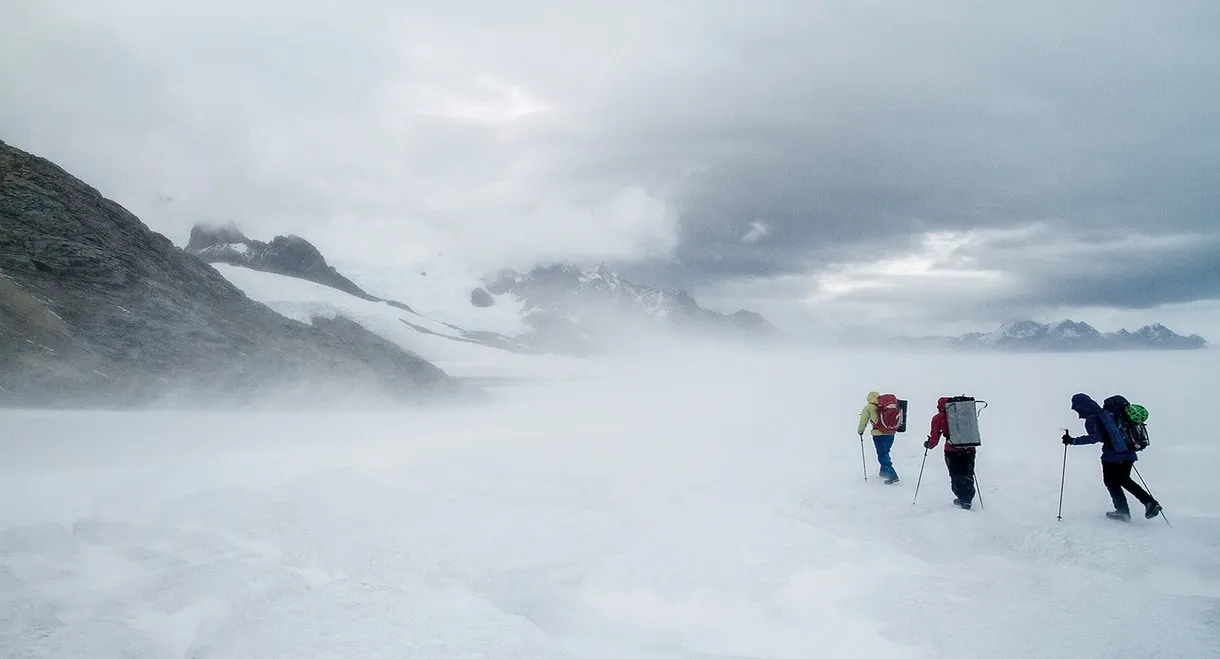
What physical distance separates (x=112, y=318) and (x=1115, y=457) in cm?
3489

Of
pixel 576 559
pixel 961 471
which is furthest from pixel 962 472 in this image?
pixel 576 559

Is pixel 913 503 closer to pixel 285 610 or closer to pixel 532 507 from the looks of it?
pixel 532 507

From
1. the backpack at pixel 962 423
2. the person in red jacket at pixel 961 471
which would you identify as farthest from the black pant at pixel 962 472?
the backpack at pixel 962 423

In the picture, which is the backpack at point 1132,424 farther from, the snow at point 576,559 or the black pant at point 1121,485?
the snow at point 576,559

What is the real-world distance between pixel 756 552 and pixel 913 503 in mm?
4109

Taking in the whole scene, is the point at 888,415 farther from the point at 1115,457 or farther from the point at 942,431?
the point at 1115,457

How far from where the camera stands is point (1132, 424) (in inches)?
400

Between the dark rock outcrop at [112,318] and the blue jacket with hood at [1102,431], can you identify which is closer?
the blue jacket with hood at [1102,431]

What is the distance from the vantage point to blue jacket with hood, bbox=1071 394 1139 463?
32.8 feet

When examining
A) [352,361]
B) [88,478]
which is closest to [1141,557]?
[88,478]

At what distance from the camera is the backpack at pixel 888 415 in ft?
43.8

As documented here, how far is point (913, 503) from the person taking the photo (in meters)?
11.6

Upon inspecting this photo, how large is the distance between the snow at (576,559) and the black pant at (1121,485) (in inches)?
17.3

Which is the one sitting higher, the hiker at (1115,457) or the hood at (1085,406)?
the hood at (1085,406)
